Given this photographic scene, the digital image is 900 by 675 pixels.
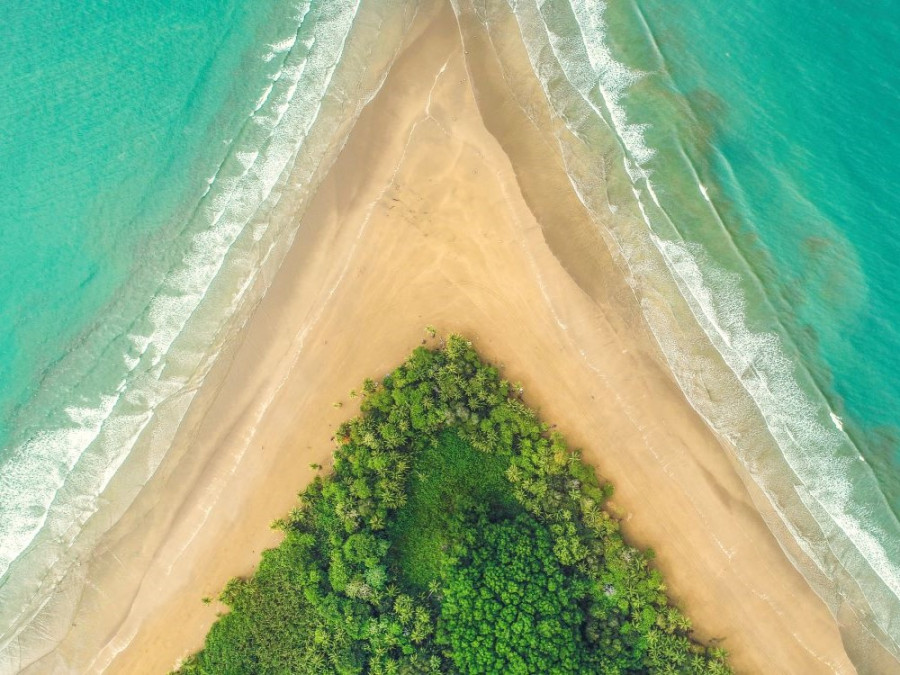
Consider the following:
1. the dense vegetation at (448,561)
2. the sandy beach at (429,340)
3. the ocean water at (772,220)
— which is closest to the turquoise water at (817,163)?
the ocean water at (772,220)

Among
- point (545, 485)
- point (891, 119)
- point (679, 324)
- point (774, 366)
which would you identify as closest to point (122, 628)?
point (545, 485)

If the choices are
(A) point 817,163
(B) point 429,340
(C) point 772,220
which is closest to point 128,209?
(B) point 429,340

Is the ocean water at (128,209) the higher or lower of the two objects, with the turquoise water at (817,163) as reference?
lower

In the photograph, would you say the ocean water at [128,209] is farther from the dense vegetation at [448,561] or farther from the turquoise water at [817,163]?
the turquoise water at [817,163]

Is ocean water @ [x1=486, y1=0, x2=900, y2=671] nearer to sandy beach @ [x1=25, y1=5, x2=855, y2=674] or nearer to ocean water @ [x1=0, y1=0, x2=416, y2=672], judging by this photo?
sandy beach @ [x1=25, y1=5, x2=855, y2=674]

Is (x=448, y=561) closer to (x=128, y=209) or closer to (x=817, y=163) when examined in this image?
(x=128, y=209)

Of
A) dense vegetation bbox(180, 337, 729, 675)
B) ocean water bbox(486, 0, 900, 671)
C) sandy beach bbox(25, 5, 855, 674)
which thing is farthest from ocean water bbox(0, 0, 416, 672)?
ocean water bbox(486, 0, 900, 671)

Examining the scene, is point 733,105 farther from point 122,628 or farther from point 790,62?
point 122,628
